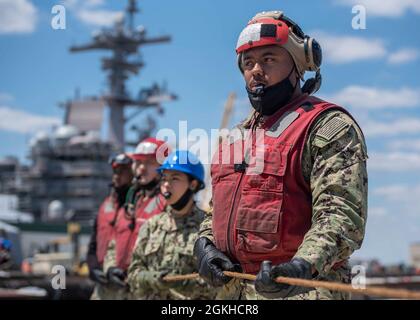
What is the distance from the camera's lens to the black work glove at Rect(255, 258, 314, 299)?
2.88m

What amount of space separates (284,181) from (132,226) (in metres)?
5.20

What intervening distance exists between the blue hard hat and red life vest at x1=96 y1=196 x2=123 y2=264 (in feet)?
7.94

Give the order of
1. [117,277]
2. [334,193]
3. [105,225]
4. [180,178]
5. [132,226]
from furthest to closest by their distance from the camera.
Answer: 1. [105,225]
2. [132,226]
3. [117,277]
4. [180,178]
5. [334,193]

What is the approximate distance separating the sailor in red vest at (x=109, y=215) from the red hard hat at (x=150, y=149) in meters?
0.75

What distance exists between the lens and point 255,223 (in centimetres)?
338

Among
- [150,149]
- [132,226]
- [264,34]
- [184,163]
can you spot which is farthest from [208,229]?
[150,149]

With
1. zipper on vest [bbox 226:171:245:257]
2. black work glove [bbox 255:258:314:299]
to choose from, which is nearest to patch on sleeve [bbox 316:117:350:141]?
zipper on vest [bbox 226:171:245:257]

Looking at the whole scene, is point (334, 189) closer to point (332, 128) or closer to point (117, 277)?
point (332, 128)

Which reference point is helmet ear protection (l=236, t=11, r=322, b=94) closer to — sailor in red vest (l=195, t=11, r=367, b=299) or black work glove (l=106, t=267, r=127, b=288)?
sailor in red vest (l=195, t=11, r=367, b=299)

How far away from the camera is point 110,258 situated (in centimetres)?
841
